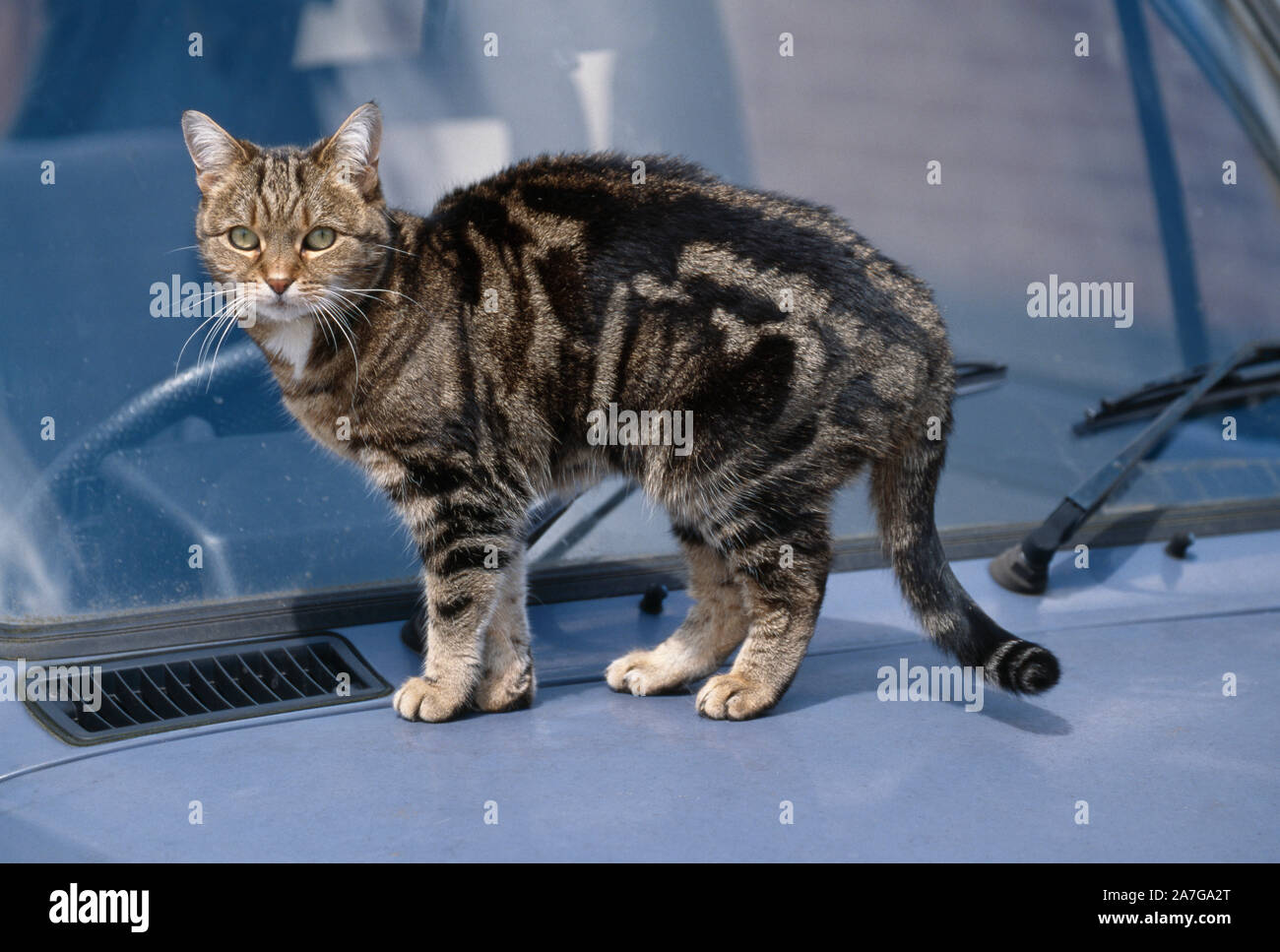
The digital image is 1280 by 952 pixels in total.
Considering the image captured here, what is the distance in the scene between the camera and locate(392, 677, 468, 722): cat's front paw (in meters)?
1.93

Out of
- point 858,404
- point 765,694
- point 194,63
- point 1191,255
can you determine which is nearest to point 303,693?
point 765,694

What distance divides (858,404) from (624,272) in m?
0.46

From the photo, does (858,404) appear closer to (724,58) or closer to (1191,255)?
(724,58)

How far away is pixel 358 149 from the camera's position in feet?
7.06

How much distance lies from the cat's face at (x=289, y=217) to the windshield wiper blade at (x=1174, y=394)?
152 centimetres

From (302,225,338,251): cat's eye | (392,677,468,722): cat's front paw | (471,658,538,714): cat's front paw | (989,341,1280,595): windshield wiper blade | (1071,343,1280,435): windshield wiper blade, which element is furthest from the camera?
(1071,343,1280,435): windshield wiper blade

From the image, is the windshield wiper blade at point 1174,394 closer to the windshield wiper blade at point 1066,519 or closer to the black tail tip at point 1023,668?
the windshield wiper blade at point 1066,519

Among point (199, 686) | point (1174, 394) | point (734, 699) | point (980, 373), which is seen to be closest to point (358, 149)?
point (199, 686)

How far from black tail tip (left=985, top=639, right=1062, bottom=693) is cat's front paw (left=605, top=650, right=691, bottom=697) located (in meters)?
0.52

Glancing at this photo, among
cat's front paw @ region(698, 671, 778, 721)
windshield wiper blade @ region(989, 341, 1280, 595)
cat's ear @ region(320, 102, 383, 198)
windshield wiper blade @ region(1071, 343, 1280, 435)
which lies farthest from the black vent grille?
windshield wiper blade @ region(1071, 343, 1280, 435)

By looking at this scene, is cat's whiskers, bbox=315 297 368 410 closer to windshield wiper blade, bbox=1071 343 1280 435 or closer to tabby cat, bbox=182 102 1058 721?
tabby cat, bbox=182 102 1058 721

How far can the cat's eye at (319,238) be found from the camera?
213cm

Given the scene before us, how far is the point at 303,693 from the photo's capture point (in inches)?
77.4

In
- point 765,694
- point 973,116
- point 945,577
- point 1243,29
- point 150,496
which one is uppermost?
point 1243,29
